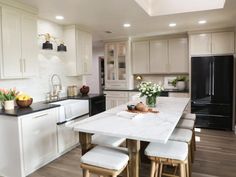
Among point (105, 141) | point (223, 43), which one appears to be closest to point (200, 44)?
point (223, 43)

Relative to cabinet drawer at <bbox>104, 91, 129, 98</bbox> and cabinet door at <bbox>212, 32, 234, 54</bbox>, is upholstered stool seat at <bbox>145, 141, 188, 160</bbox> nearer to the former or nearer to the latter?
cabinet door at <bbox>212, 32, 234, 54</bbox>

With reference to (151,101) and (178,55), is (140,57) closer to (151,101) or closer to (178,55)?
(178,55)

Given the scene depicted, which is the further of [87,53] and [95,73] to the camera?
[95,73]

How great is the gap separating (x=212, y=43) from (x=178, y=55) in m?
0.89

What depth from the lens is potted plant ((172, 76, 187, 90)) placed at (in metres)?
5.31

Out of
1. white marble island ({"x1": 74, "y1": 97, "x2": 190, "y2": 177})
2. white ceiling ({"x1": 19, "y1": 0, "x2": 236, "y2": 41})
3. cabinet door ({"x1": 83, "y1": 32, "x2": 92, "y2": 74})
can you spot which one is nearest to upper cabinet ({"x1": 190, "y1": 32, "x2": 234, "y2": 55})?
white ceiling ({"x1": 19, "y1": 0, "x2": 236, "y2": 41})

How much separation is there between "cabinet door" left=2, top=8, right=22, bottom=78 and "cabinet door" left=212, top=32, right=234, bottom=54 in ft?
13.8

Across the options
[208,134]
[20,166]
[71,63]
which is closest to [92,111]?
[71,63]

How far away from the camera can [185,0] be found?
3.43 meters

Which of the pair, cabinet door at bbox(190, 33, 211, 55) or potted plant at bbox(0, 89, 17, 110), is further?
cabinet door at bbox(190, 33, 211, 55)

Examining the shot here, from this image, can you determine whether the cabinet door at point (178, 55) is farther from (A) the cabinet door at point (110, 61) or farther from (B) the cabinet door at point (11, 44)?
(B) the cabinet door at point (11, 44)

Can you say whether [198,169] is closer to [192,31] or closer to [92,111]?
[92,111]

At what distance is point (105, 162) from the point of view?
1.73 meters

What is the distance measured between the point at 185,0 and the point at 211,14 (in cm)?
62
